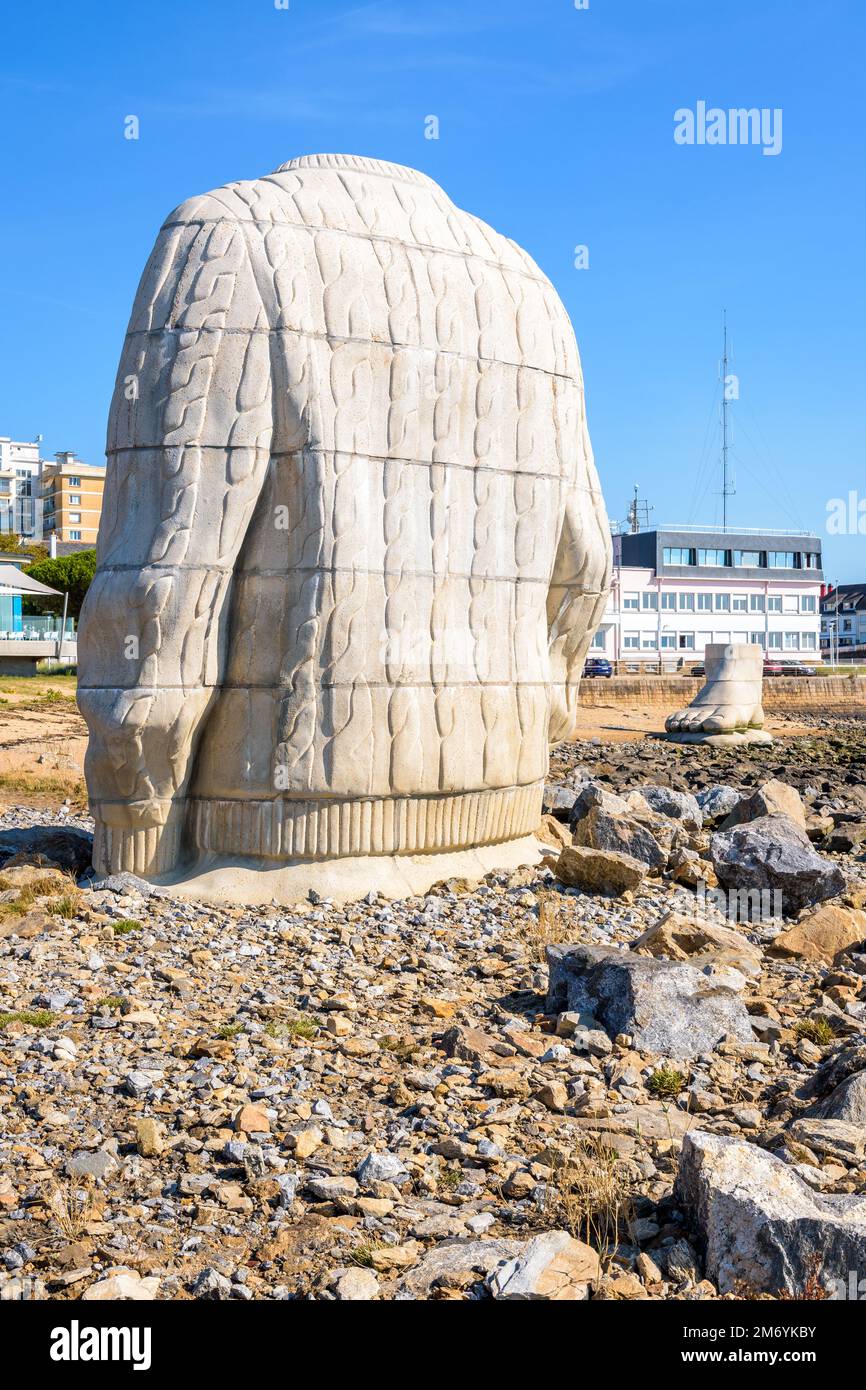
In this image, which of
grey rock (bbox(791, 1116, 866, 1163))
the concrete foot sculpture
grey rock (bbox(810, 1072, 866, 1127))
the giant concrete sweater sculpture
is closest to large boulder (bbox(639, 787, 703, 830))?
the giant concrete sweater sculpture

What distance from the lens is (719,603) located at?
66.0 meters

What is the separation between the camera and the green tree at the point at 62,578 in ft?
177

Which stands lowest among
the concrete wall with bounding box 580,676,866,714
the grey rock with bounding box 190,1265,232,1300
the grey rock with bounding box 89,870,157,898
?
the grey rock with bounding box 190,1265,232,1300

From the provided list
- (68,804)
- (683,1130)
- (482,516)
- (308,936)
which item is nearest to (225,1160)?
(683,1130)

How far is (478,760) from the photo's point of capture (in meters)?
10.1

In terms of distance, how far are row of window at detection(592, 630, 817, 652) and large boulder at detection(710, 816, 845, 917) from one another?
166 feet

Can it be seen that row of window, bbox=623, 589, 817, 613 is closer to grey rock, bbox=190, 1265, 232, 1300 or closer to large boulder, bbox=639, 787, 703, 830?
large boulder, bbox=639, 787, 703, 830

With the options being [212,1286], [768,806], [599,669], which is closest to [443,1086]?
[212,1286]

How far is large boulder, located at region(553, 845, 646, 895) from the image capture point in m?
9.85

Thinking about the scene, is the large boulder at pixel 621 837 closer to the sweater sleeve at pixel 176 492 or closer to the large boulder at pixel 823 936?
the large boulder at pixel 823 936

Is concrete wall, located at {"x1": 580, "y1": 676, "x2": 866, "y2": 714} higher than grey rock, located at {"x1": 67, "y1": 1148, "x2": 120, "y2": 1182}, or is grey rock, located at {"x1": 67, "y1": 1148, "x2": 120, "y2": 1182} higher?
concrete wall, located at {"x1": 580, "y1": 676, "x2": 866, "y2": 714}

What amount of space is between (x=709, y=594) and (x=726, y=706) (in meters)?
36.5

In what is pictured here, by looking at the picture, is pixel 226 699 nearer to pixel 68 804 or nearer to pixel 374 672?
pixel 374 672

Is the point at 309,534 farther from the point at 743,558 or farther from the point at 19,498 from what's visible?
the point at 19,498
